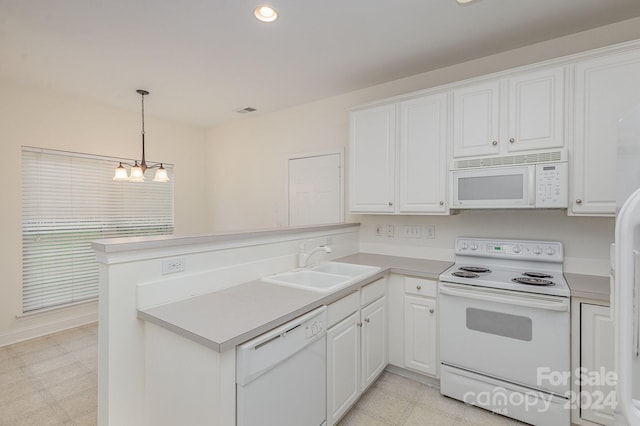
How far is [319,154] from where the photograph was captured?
3.62 meters

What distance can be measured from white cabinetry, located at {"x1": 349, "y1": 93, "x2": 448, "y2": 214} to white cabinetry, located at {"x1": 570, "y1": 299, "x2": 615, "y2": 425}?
1101 mm

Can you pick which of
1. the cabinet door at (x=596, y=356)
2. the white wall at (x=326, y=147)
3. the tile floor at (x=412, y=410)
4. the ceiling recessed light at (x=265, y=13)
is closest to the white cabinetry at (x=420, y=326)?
the tile floor at (x=412, y=410)

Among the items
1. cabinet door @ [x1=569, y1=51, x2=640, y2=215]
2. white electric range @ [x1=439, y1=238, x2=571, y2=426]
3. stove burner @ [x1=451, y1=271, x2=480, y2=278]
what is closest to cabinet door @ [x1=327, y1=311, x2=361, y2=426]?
white electric range @ [x1=439, y1=238, x2=571, y2=426]

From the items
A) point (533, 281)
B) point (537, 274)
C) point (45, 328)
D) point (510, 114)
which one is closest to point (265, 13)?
point (510, 114)

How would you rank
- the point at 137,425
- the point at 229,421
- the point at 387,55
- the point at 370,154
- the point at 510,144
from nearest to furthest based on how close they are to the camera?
the point at 229,421 < the point at 137,425 < the point at 510,144 < the point at 387,55 < the point at 370,154

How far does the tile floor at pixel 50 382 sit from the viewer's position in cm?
200

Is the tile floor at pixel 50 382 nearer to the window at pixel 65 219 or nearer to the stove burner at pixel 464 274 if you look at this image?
the window at pixel 65 219

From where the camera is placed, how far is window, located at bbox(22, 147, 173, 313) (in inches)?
127

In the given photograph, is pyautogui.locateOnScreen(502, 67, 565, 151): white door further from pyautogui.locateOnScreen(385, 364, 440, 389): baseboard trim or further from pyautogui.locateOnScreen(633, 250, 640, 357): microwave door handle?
pyautogui.locateOnScreen(385, 364, 440, 389): baseboard trim

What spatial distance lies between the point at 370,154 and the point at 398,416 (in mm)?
2076

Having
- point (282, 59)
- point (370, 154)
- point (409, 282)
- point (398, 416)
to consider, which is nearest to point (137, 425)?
point (398, 416)

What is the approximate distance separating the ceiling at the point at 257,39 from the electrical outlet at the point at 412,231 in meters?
1.52

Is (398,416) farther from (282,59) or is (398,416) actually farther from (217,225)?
(217,225)

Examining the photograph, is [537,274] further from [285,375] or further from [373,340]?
[285,375]
